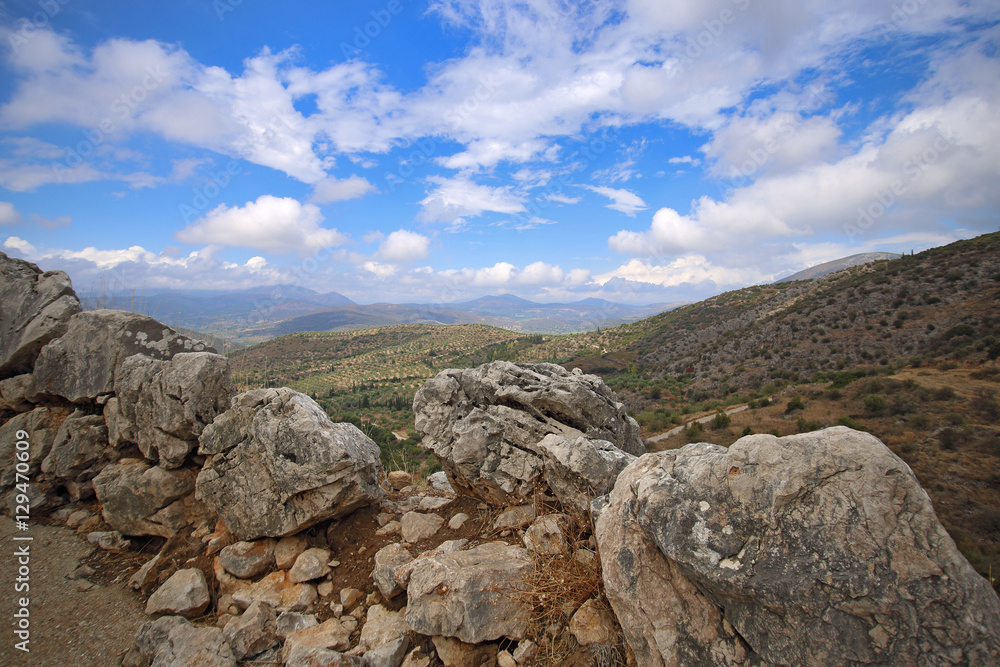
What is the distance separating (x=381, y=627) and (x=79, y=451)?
8.48 m

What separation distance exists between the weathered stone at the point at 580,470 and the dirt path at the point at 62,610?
264 inches

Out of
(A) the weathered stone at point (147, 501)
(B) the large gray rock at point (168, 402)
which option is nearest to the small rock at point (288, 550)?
(A) the weathered stone at point (147, 501)

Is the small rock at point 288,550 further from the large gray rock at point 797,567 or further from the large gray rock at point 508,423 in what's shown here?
the large gray rock at point 797,567

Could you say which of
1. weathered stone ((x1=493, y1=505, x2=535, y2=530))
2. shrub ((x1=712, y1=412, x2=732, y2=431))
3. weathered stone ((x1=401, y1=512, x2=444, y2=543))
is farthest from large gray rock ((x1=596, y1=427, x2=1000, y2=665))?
shrub ((x1=712, y1=412, x2=732, y2=431))

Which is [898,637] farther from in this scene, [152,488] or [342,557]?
[152,488]

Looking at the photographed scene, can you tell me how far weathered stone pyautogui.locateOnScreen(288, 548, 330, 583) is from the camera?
6.50 m

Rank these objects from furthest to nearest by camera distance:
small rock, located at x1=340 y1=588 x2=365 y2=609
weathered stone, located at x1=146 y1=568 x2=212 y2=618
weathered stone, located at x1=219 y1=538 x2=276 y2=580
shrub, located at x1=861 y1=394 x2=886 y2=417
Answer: shrub, located at x1=861 y1=394 x2=886 y2=417 < weathered stone, located at x1=219 y1=538 x2=276 y2=580 < weathered stone, located at x1=146 y1=568 x2=212 y2=618 < small rock, located at x1=340 y1=588 x2=365 y2=609

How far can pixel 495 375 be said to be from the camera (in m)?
8.93

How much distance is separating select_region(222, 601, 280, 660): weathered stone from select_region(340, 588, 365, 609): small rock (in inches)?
35.8

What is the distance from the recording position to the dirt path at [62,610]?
563cm

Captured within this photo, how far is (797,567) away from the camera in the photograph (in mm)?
3143

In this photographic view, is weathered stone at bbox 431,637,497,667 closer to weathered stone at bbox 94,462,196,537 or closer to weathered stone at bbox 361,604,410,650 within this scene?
weathered stone at bbox 361,604,410,650

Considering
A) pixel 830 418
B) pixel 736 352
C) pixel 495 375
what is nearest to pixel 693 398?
pixel 736 352

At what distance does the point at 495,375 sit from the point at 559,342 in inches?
3039
